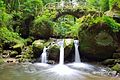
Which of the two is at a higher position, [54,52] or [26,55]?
[54,52]

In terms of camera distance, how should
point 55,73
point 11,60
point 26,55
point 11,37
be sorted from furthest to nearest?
1. point 11,37
2. point 26,55
3. point 11,60
4. point 55,73

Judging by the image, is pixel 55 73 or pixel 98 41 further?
pixel 98 41

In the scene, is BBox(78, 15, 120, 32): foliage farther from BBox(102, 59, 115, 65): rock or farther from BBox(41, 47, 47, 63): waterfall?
BBox(41, 47, 47, 63): waterfall

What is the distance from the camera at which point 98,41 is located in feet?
64.1

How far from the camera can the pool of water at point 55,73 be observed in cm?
1410

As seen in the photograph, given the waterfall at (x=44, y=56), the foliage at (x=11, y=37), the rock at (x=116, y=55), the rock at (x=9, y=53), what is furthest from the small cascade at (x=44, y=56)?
the rock at (x=116, y=55)

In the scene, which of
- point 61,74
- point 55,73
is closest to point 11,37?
point 55,73

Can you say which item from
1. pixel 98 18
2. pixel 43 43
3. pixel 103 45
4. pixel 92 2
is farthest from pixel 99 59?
pixel 92 2

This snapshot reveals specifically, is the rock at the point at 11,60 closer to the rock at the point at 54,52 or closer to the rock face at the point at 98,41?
the rock at the point at 54,52

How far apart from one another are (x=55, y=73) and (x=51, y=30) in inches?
394

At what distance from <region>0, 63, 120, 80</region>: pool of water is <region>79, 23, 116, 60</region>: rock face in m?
2.01

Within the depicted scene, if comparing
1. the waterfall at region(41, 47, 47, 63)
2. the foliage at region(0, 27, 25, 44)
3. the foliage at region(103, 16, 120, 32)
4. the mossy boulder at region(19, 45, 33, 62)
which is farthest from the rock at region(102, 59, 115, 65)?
the foliage at region(0, 27, 25, 44)

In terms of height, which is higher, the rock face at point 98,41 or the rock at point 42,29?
the rock at point 42,29

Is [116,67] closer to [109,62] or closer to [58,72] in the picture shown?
[109,62]
